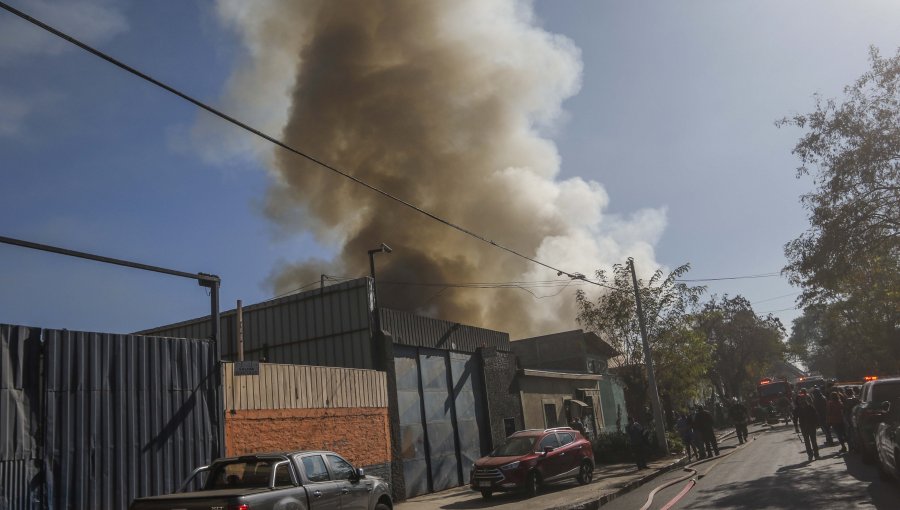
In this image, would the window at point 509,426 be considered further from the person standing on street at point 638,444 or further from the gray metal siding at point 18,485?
the gray metal siding at point 18,485

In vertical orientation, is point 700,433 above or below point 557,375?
below

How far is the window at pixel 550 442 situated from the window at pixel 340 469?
7.62m

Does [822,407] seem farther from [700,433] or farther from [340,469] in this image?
[340,469]

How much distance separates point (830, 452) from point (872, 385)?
4749mm

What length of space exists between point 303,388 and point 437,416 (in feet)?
19.3

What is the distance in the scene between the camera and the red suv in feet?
47.2

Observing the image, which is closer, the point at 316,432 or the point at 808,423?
the point at 316,432

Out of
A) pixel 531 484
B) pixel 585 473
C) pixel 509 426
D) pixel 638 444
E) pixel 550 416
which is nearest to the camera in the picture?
pixel 531 484

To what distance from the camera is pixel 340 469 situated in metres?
8.67

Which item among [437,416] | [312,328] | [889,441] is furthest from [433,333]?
[889,441]

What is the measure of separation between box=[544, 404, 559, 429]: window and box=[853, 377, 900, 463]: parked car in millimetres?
12271

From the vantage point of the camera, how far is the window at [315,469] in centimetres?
798

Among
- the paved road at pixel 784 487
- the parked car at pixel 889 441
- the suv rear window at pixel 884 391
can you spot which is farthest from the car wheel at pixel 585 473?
the parked car at pixel 889 441

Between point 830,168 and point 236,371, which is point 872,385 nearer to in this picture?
point 830,168
